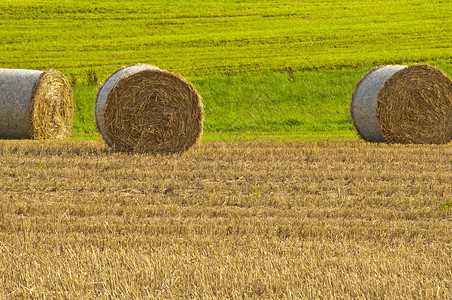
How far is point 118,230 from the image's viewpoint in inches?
320

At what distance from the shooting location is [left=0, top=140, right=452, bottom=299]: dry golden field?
19.5ft

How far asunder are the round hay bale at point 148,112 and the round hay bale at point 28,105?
2822 mm

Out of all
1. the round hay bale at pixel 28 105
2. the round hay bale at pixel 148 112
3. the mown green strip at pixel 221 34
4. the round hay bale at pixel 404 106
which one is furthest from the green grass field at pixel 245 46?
the round hay bale at pixel 148 112

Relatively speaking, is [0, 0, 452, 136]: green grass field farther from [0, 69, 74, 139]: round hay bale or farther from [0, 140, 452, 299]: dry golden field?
[0, 140, 452, 299]: dry golden field

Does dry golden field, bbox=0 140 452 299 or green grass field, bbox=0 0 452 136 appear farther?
green grass field, bbox=0 0 452 136

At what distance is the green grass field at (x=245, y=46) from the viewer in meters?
25.7

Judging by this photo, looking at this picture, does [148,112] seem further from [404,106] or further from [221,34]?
[221,34]

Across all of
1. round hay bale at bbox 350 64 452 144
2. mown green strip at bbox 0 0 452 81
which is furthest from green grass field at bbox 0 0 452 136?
round hay bale at bbox 350 64 452 144

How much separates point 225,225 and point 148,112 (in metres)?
7.23

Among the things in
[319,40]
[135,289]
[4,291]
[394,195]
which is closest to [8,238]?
[4,291]

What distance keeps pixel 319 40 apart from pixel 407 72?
20.4 metres

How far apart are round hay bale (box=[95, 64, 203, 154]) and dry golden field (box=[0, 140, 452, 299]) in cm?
78

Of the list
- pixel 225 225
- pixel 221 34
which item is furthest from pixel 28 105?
pixel 221 34

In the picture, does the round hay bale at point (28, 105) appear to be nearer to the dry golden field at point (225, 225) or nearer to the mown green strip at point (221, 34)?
the dry golden field at point (225, 225)
